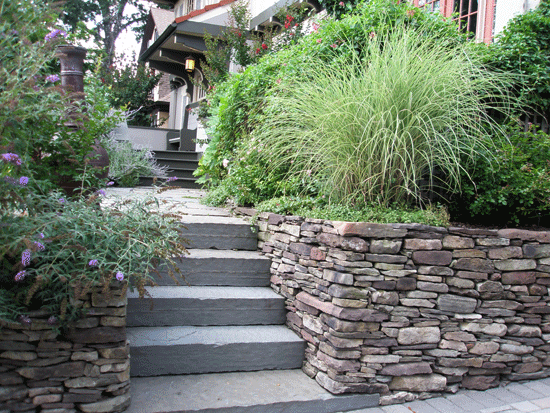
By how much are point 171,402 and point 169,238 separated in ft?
2.90

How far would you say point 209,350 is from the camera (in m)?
2.76

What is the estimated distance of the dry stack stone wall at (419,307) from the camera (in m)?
2.65

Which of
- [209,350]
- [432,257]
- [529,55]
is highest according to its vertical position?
[529,55]

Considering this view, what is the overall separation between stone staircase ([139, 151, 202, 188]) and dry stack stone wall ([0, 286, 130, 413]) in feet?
18.7

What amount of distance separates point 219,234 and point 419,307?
173cm

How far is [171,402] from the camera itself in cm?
236

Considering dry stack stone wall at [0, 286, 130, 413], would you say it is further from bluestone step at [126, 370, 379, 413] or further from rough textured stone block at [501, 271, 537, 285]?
rough textured stone block at [501, 271, 537, 285]

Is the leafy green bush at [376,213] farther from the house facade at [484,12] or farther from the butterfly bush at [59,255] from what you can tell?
the house facade at [484,12]

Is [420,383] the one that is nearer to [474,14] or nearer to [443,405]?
[443,405]

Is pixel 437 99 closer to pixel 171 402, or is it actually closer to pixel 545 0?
pixel 545 0

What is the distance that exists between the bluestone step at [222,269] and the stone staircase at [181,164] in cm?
450

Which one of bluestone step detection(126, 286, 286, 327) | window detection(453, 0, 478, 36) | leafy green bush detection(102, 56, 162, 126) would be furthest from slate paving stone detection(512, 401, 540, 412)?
leafy green bush detection(102, 56, 162, 126)

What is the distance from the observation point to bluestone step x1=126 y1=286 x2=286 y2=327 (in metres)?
2.90

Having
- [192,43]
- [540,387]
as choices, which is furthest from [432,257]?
[192,43]
